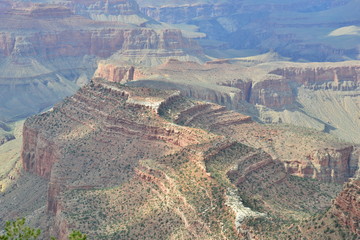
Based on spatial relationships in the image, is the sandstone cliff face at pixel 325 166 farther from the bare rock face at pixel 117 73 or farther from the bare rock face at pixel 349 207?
the bare rock face at pixel 117 73

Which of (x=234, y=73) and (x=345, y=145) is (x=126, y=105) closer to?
(x=345, y=145)

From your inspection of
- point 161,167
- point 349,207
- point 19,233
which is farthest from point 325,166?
point 19,233

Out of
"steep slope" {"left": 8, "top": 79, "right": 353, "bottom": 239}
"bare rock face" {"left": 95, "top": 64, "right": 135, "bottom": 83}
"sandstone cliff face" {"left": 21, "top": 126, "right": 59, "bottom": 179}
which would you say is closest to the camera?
"steep slope" {"left": 8, "top": 79, "right": 353, "bottom": 239}

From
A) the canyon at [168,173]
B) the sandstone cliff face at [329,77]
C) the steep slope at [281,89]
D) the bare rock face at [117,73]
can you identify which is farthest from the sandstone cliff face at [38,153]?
the sandstone cliff face at [329,77]

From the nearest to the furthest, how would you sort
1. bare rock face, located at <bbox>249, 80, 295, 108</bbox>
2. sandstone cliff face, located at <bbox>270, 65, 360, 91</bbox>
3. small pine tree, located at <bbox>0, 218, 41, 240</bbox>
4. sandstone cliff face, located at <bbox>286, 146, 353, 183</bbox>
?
1. small pine tree, located at <bbox>0, 218, 41, 240</bbox>
2. sandstone cliff face, located at <bbox>286, 146, 353, 183</bbox>
3. bare rock face, located at <bbox>249, 80, 295, 108</bbox>
4. sandstone cliff face, located at <bbox>270, 65, 360, 91</bbox>

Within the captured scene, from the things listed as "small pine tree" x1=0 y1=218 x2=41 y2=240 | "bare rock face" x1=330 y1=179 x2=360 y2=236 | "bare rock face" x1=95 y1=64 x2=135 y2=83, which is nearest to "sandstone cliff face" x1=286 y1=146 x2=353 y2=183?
"bare rock face" x1=330 y1=179 x2=360 y2=236

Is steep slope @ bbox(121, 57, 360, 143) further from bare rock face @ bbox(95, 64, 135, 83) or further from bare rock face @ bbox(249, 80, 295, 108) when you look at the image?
bare rock face @ bbox(95, 64, 135, 83)

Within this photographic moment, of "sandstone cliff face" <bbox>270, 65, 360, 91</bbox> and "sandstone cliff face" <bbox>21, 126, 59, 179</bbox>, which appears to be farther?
"sandstone cliff face" <bbox>270, 65, 360, 91</bbox>

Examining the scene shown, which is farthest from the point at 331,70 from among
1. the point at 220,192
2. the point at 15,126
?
the point at 220,192
